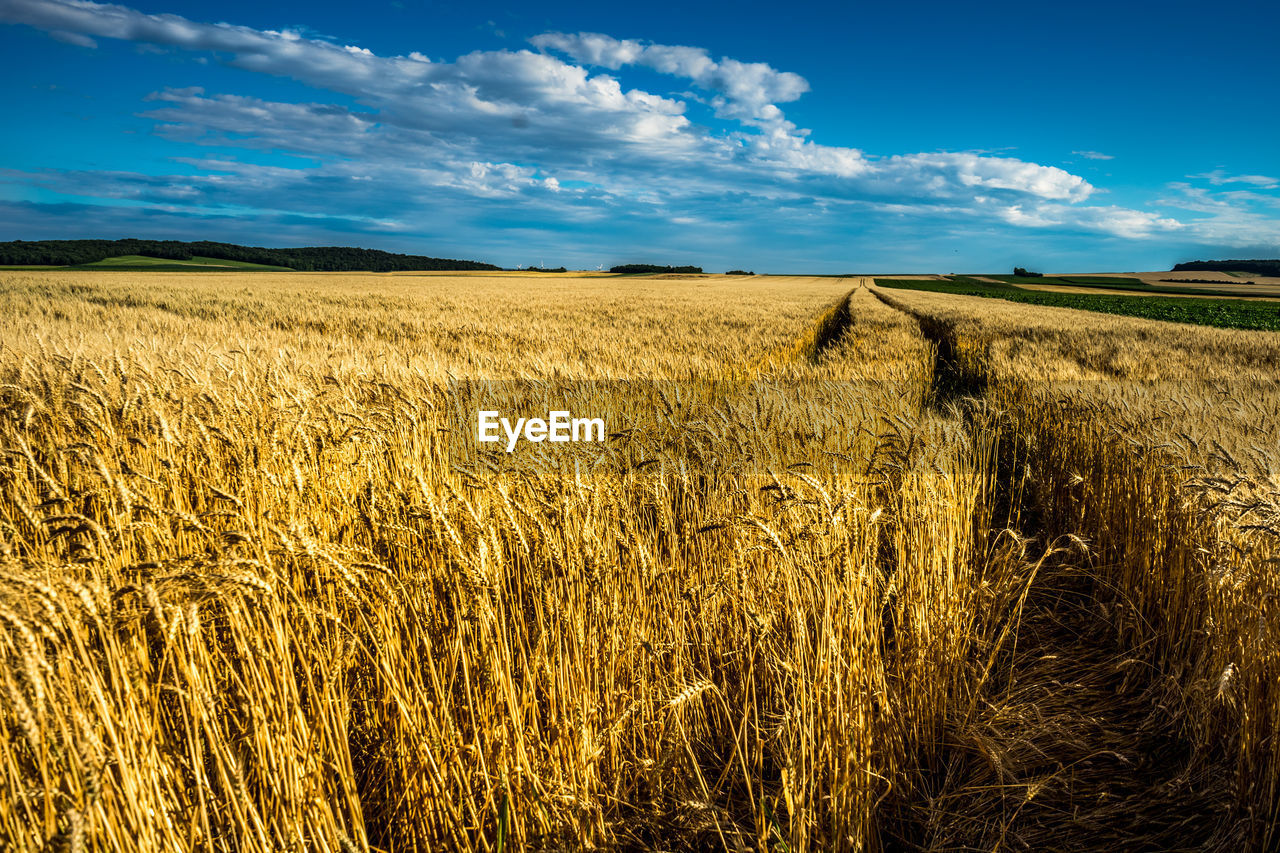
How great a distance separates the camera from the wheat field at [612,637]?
57.3 inches

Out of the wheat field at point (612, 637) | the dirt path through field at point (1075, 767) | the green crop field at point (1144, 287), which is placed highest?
the green crop field at point (1144, 287)

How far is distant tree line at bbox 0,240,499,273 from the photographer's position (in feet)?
221

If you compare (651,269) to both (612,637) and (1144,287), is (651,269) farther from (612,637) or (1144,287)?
(612,637)

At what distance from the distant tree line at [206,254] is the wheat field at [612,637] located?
280 ft

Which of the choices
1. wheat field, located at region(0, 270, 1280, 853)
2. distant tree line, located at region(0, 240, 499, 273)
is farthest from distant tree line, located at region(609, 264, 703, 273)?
wheat field, located at region(0, 270, 1280, 853)

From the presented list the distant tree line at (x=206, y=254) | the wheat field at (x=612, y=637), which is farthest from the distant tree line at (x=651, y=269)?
the wheat field at (x=612, y=637)

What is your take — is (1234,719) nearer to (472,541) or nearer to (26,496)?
(472,541)

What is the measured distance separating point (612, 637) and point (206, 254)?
335ft

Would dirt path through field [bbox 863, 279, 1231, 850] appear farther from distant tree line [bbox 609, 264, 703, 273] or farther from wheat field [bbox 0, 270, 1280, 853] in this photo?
distant tree line [bbox 609, 264, 703, 273]

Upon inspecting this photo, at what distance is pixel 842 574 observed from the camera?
252 cm

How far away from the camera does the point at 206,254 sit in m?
83.5

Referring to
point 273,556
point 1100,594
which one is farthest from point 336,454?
point 1100,594

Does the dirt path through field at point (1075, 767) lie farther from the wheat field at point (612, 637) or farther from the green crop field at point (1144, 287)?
the green crop field at point (1144, 287)

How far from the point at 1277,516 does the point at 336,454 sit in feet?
13.4
